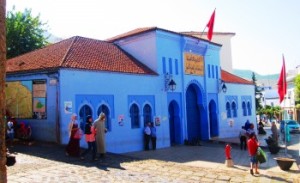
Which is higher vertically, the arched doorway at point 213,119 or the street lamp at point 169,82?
the street lamp at point 169,82

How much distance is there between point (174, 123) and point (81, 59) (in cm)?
811

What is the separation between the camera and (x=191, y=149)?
20172 mm

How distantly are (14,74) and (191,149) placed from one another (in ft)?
33.8

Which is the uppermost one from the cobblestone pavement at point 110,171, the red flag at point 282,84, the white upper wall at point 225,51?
the white upper wall at point 225,51

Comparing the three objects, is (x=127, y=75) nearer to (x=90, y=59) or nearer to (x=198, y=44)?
(x=90, y=59)

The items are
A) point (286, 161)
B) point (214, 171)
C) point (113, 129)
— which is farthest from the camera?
point (113, 129)

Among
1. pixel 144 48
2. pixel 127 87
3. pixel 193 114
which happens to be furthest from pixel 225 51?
pixel 127 87

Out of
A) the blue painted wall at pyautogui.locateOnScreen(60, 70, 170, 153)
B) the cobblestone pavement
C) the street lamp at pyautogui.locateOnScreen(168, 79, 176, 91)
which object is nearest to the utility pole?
the cobblestone pavement

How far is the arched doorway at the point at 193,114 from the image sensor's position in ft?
79.9

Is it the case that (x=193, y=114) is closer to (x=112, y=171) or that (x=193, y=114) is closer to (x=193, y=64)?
(x=193, y=64)

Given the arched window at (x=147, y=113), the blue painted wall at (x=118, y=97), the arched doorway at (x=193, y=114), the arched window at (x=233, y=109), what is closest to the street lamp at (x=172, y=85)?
the blue painted wall at (x=118, y=97)

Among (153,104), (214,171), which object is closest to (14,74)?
(153,104)

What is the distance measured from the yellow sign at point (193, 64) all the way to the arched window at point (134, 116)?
5451 millimetres

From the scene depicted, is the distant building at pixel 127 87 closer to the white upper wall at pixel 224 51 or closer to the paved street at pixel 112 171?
the paved street at pixel 112 171
